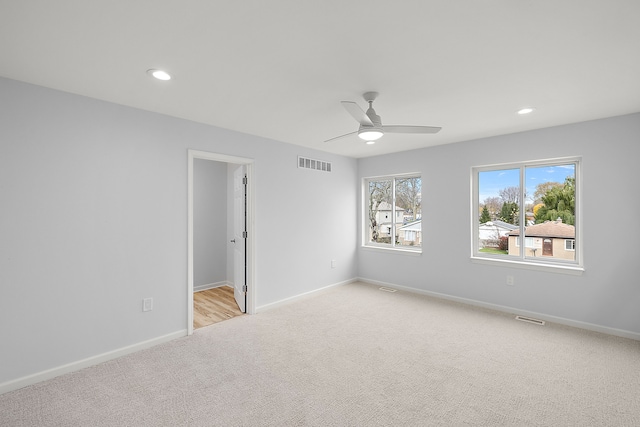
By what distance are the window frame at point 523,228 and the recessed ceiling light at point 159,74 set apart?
406cm

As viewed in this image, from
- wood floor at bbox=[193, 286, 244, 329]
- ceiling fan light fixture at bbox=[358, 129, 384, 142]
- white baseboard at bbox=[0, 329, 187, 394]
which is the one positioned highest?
ceiling fan light fixture at bbox=[358, 129, 384, 142]

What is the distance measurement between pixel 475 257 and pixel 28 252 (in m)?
5.12

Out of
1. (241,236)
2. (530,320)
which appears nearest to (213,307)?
(241,236)

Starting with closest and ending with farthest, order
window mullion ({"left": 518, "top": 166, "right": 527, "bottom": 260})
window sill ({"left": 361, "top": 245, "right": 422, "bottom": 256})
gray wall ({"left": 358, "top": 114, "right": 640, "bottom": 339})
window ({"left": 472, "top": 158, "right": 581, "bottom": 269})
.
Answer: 1. gray wall ({"left": 358, "top": 114, "right": 640, "bottom": 339})
2. window ({"left": 472, "top": 158, "right": 581, "bottom": 269})
3. window mullion ({"left": 518, "top": 166, "right": 527, "bottom": 260})
4. window sill ({"left": 361, "top": 245, "right": 422, "bottom": 256})

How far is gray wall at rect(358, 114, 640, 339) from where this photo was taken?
3.23 meters

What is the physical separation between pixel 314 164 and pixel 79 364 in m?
3.74

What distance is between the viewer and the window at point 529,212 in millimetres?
3713

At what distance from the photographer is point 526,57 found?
6.66ft

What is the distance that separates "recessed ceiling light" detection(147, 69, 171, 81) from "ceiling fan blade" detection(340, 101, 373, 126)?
139cm

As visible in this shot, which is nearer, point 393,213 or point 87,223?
point 87,223

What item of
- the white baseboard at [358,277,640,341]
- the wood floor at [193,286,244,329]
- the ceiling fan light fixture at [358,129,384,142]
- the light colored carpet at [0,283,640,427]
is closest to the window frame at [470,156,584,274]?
the white baseboard at [358,277,640,341]

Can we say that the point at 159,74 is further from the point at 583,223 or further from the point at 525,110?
the point at 583,223

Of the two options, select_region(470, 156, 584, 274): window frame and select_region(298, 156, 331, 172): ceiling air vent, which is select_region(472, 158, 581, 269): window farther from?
select_region(298, 156, 331, 172): ceiling air vent

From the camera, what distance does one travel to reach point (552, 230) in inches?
152
